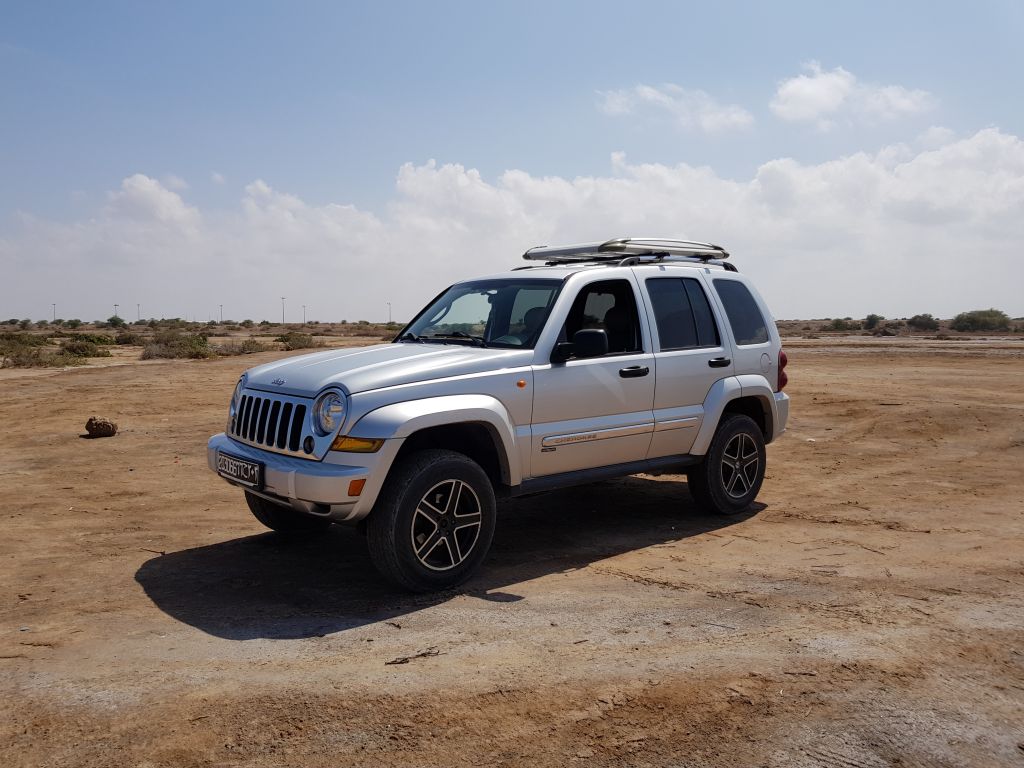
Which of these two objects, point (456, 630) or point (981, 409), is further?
point (981, 409)

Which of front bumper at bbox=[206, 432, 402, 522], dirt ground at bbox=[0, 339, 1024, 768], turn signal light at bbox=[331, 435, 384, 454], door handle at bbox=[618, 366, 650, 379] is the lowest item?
dirt ground at bbox=[0, 339, 1024, 768]

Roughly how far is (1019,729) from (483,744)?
2.20 meters

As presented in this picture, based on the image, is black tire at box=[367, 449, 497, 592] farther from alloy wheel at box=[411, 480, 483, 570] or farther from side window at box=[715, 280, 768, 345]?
side window at box=[715, 280, 768, 345]

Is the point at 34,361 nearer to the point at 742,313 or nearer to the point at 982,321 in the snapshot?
→ the point at 742,313

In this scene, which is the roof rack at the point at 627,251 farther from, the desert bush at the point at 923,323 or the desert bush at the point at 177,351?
the desert bush at the point at 923,323

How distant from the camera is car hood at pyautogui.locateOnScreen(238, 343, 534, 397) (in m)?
5.39

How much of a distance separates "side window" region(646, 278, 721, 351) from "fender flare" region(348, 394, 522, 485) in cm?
179

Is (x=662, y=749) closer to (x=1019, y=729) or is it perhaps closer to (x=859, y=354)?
(x=1019, y=729)

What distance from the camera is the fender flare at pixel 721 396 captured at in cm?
716

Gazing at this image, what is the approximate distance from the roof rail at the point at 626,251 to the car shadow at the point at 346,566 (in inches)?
88.8

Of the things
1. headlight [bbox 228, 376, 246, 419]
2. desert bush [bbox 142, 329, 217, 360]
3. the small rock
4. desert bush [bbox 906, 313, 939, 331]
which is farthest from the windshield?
desert bush [bbox 906, 313, 939, 331]

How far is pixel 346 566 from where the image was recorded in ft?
20.1

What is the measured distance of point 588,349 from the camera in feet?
19.5

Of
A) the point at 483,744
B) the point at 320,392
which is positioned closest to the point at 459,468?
the point at 320,392
